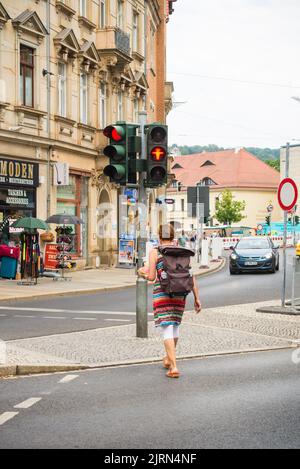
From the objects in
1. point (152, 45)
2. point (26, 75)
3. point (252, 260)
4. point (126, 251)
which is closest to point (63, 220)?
point (26, 75)

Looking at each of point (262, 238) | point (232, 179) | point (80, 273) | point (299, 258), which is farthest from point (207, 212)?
point (232, 179)

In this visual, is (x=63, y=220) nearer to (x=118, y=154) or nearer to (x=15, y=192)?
(x=15, y=192)

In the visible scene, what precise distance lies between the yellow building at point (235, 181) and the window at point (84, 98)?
73.3 meters

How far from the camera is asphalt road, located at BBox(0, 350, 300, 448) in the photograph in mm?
6055

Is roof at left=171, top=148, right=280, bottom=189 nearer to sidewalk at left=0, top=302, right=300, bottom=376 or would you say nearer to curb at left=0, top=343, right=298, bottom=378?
sidewalk at left=0, top=302, right=300, bottom=376

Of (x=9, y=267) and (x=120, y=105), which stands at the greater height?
(x=120, y=105)

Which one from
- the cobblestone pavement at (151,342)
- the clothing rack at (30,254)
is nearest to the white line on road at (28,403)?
the cobblestone pavement at (151,342)

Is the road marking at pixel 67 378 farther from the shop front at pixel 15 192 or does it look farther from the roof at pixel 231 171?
the roof at pixel 231 171

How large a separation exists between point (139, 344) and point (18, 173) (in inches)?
594

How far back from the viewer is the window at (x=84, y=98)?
3105 centimetres

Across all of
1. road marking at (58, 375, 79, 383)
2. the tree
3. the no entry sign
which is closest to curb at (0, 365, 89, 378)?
road marking at (58, 375, 79, 383)

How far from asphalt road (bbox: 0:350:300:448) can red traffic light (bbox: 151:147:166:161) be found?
3408mm

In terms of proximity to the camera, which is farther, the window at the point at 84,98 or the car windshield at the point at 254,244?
the car windshield at the point at 254,244

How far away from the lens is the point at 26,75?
86.1 ft
